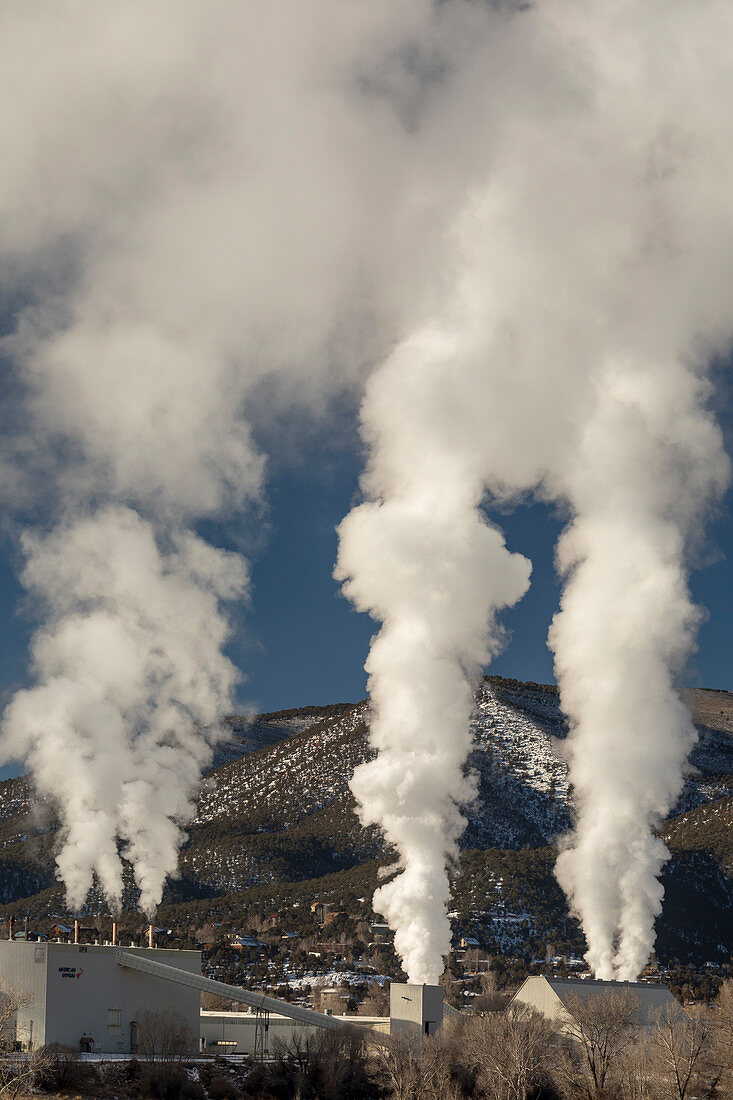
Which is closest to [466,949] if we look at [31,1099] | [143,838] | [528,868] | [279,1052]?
[528,868]

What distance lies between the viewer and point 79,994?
91688 millimetres

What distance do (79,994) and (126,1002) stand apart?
5387 mm

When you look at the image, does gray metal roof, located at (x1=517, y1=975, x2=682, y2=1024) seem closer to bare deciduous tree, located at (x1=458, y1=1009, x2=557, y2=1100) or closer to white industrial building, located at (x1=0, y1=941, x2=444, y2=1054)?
bare deciduous tree, located at (x1=458, y1=1009, x2=557, y2=1100)

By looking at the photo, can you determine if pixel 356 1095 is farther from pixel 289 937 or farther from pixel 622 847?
pixel 289 937

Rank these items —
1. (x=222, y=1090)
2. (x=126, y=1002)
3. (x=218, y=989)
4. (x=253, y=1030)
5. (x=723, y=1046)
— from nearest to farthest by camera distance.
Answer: (x=222, y=1090) < (x=723, y=1046) < (x=126, y=1002) < (x=218, y=989) < (x=253, y=1030)

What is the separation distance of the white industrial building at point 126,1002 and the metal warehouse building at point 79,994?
0.25 ft

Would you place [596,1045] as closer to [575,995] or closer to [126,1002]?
[575,995]

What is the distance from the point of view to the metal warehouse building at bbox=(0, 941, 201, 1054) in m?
89.4

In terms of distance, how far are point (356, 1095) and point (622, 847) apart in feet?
142

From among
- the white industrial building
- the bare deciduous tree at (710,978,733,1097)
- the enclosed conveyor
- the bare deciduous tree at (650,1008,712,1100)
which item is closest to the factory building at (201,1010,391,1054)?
the white industrial building

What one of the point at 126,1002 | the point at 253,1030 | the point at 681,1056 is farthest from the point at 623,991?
the point at 126,1002

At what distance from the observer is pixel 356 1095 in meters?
88.1

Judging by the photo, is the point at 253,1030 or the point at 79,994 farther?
the point at 253,1030

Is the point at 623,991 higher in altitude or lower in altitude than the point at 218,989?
lower
